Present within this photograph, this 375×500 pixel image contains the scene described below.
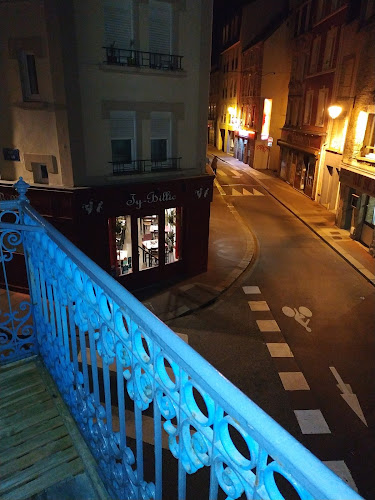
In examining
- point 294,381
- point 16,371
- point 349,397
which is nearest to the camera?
point 16,371

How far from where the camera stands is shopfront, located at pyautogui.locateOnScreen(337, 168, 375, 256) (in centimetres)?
1728

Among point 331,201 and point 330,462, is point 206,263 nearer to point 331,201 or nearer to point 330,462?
point 330,462

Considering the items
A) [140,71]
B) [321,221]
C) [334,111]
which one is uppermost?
[140,71]

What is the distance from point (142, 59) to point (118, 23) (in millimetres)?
1166

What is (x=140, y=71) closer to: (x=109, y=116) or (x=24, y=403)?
(x=109, y=116)

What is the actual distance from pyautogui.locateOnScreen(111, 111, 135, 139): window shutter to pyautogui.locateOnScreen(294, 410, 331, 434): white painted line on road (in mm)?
9371

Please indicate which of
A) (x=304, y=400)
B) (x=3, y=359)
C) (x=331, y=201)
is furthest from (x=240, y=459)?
(x=331, y=201)

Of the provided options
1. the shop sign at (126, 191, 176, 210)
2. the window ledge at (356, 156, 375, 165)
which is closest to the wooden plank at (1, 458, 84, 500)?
the shop sign at (126, 191, 176, 210)

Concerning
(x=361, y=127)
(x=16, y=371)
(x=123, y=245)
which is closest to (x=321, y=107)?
(x=361, y=127)

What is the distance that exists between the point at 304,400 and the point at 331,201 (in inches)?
702

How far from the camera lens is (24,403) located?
3531mm

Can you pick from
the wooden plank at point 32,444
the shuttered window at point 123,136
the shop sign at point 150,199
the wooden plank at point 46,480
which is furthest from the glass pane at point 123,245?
the wooden plank at point 46,480

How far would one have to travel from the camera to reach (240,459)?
1416 mm

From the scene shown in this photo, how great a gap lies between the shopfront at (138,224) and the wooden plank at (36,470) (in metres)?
8.93
